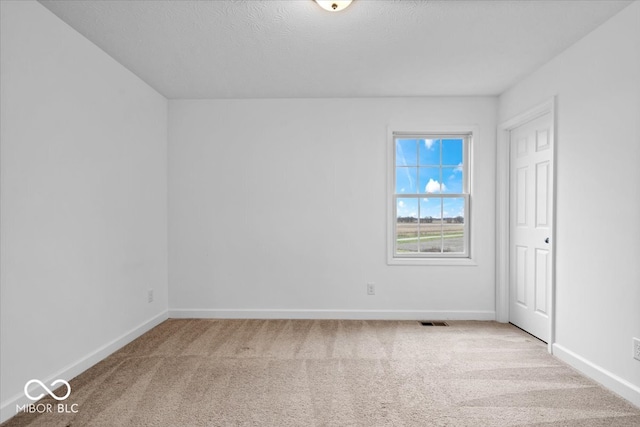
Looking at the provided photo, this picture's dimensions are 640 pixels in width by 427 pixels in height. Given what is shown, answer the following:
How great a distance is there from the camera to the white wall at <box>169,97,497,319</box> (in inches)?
171

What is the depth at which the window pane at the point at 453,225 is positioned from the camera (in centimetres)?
446

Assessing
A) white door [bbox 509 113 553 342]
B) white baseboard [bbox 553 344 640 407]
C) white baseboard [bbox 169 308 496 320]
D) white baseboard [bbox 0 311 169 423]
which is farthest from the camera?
white baseboard [bbox 169 308 496 320]

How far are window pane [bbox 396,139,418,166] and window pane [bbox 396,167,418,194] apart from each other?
7 centimetres

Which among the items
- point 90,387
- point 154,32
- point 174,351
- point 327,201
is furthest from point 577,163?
point 90,387

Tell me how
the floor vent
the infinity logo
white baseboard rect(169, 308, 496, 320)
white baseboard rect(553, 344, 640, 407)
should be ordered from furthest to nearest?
white baseboard rect(169, 308, 496, 320) < the floor vent < white baseboard rect(553, 344, 640, 407) < the infinity logo

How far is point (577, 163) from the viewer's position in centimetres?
296

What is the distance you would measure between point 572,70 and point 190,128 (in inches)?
153

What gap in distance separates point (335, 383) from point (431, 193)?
8.62 feet

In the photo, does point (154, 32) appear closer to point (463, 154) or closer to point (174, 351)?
point (174, 351)

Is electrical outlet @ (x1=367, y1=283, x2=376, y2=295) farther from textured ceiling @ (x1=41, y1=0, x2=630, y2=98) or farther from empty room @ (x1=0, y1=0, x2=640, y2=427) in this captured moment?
textured ceiling @ (x1=41, y1=0, x2=630, y2=98)

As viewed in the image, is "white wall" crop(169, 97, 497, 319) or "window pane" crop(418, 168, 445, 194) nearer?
"white wall" crop(169, 97, 497, 319)

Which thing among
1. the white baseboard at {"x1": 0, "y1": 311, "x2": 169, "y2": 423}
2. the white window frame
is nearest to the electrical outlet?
the white window frame

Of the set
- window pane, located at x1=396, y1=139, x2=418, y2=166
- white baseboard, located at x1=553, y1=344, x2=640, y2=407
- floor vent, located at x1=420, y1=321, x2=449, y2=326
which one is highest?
window pane, located at x1=396, y1=139, x2=418, y2=166

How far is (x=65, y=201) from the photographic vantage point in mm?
2674
